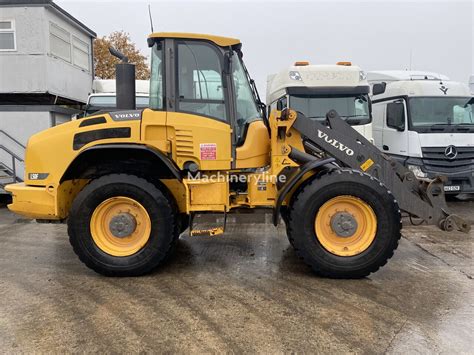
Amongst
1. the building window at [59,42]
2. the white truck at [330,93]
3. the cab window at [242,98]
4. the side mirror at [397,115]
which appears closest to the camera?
the cab window at [242,98]

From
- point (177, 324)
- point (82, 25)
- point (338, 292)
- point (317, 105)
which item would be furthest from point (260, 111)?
point (82, 25)

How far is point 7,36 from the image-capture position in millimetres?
9641

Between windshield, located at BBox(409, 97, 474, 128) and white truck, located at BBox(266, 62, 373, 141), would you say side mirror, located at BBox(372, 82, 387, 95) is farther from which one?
white truck, located at BBox(266, 62, 373, 141)

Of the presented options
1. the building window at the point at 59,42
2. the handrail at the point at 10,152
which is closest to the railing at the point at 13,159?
the handrail at the point at 10,152

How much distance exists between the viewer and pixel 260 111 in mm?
5156

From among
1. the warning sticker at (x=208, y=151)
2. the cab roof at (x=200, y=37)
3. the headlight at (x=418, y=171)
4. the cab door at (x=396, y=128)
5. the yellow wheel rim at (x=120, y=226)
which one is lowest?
the yellow wheel rim at (x=120, y=226)

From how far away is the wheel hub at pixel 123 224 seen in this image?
15.4 ft

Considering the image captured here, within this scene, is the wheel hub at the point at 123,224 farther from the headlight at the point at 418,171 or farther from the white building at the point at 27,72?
the headlight at the point at 418,171

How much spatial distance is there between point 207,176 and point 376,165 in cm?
193

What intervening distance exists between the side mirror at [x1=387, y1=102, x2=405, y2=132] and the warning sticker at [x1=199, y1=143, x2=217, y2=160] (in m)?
5.97

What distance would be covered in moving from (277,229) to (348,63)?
14.0 ft

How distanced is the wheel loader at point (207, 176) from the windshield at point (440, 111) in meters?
4.76

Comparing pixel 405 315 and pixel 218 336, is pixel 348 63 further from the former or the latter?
pixel 218 336

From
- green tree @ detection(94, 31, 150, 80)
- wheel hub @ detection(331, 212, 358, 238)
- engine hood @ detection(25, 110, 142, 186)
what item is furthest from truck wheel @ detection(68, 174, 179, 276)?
green tree @ detection(94, 31, 150, 80)
